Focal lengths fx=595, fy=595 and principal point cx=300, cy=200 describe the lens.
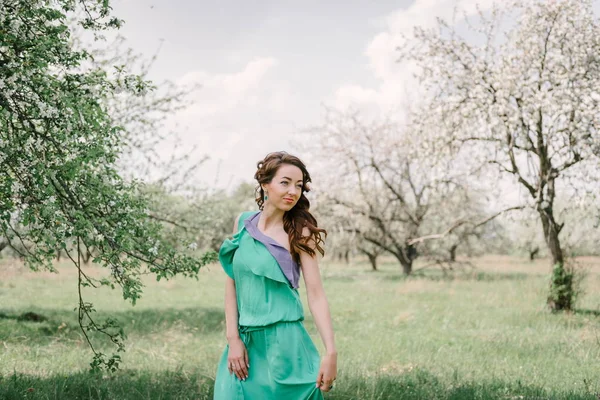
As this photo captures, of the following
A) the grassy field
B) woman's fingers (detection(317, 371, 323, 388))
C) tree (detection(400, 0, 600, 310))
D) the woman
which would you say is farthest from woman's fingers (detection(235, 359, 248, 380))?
tree (detection(400, 0, 600, 310))

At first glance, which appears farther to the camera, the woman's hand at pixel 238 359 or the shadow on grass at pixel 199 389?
the shadow on grass at pixel 199 389

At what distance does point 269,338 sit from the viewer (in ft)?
10.7

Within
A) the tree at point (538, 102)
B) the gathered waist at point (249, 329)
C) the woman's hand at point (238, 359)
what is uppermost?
the tree at point (538, 102)

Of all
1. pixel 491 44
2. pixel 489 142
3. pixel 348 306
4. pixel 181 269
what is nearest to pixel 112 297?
pixel 348 306

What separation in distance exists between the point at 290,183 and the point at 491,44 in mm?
13463

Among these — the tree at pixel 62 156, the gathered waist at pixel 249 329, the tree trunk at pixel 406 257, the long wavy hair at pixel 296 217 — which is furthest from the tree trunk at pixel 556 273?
the tree trunk at pixel 406 257

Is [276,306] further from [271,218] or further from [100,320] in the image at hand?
[100,320]

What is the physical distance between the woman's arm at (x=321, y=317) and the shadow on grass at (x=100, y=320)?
26.5 feet

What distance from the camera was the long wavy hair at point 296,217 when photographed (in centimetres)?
329

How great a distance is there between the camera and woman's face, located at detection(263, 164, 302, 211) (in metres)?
3.34

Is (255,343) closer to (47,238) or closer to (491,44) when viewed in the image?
(47,238)

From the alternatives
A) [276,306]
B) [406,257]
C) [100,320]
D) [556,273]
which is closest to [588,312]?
[556,273]

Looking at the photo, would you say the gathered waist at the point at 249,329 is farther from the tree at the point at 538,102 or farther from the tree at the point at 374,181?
the tree at the point at 374,181

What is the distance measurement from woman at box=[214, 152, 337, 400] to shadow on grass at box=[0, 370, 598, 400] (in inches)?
119
